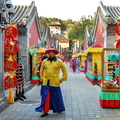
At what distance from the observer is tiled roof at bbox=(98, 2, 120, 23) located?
14195 mm

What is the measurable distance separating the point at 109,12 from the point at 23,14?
20.7ft

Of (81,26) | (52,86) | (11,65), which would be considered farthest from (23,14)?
(81,26)

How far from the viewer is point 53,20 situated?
95875 millimetres

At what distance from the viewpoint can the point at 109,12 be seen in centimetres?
1648

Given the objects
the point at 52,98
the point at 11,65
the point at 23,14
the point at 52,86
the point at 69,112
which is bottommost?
the point at 69,112

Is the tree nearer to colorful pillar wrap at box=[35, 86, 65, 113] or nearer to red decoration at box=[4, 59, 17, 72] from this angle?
red decoration at box=[4, 59, 17, 72]

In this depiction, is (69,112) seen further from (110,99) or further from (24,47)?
(24,47)

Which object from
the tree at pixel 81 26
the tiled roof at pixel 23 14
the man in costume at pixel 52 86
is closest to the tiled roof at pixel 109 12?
the tiled roof at pixel 23 14

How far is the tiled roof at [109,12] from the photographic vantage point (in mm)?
14195

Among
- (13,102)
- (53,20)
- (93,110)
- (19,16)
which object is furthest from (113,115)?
(53,20)

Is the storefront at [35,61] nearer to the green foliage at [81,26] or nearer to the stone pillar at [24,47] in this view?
the stone pillar at [24,47]

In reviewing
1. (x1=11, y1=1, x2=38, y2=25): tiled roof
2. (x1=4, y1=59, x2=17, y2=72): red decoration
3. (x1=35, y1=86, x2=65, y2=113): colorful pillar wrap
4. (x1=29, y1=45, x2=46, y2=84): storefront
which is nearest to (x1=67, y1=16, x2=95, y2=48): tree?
(x1=11, y1=1, x2=38, y2=25): tiled roof

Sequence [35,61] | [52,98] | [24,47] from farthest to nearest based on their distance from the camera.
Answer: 1. [35,61]
2. [24,47]
3. [52,98]

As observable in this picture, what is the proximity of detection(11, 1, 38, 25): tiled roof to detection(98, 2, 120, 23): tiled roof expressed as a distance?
16.3 feet
